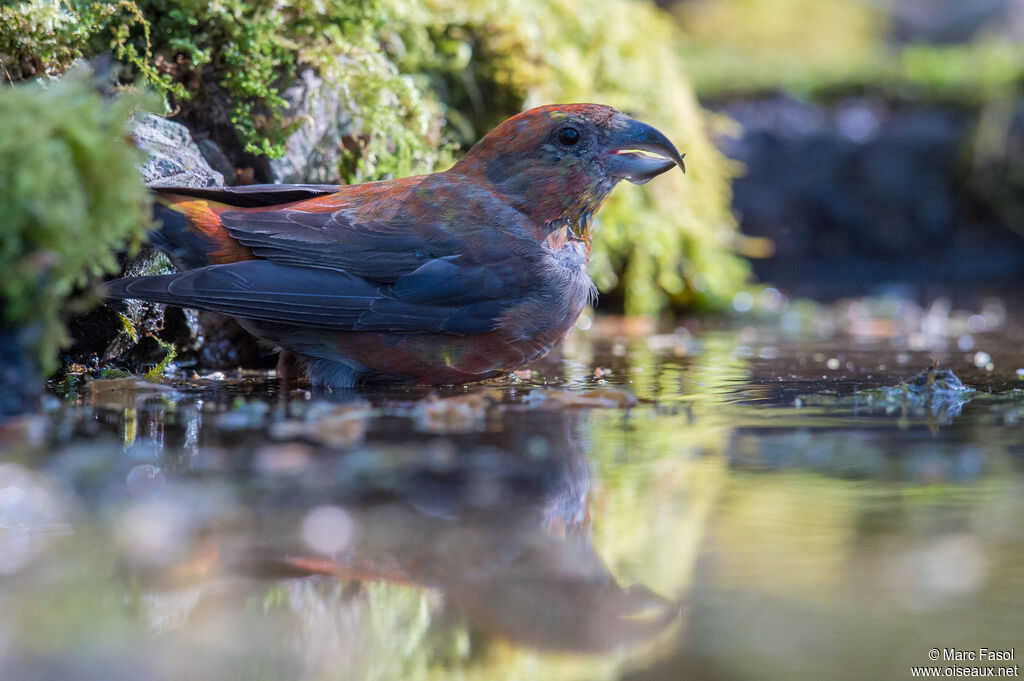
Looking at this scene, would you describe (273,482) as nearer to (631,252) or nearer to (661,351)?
(661,351)

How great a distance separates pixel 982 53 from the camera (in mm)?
9664

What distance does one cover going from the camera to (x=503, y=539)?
1784 mm

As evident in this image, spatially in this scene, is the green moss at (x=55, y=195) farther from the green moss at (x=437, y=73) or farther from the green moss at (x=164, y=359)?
the green moss at (x=437, y=73)

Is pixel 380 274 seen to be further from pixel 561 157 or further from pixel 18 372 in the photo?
pixel 18 372

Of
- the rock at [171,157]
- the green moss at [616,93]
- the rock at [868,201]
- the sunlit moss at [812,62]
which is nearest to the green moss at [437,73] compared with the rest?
the green moss at [616,93]

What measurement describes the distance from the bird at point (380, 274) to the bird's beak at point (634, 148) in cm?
41

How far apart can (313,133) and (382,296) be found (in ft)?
4.28

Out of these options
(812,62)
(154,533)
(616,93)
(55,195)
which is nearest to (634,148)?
(55,195)

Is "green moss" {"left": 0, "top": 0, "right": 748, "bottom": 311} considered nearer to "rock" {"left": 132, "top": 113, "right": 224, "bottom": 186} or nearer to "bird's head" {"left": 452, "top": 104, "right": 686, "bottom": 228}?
"rock" {"left": 132, "top": 113, "right": 224, "bottom": 186}

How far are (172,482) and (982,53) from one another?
9.74m

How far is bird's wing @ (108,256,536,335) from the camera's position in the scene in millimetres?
3260

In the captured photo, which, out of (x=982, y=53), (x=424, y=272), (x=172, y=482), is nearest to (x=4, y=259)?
(x=172, y=482)

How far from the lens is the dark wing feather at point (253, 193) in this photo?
3346 mm

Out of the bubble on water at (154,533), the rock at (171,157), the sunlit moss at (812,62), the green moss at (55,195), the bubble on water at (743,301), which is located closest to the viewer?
the bubble on water at (154,533)
